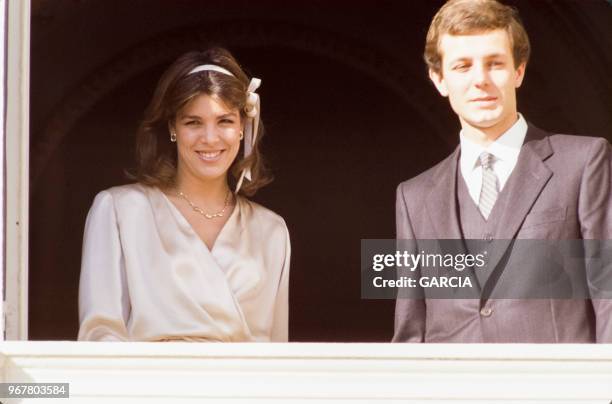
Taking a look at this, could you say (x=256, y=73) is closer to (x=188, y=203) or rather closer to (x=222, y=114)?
(x=222, y=114)

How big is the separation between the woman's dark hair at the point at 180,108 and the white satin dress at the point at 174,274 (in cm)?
10

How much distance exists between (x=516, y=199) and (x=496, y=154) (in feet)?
0.75

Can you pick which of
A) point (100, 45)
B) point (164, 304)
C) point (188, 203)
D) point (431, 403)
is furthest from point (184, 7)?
point (431, 403)

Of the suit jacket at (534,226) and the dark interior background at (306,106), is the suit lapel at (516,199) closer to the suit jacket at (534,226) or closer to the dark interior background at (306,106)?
the suit jacket at (534,226)

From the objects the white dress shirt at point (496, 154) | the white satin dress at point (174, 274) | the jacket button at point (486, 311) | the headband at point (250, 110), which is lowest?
the jacket button at point (486, 311)

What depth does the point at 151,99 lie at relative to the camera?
548cm

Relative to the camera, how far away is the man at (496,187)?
5320mm

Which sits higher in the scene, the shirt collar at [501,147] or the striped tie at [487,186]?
the shirt collar at [501,147]

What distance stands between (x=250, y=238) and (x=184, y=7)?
1041mm

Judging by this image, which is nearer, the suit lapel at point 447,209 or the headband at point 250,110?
the suit lapel at point 447,209

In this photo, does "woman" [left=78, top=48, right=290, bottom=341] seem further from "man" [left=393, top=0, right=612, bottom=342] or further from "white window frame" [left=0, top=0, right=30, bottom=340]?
"man" [left=393, top=0, right=612, bottom=342]

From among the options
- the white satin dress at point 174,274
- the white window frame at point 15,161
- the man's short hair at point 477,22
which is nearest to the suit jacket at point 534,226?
the man's short hair at point 477,22

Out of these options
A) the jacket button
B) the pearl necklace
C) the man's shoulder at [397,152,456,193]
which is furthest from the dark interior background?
the jacket button

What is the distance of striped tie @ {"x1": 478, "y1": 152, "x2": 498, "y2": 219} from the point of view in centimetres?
540
